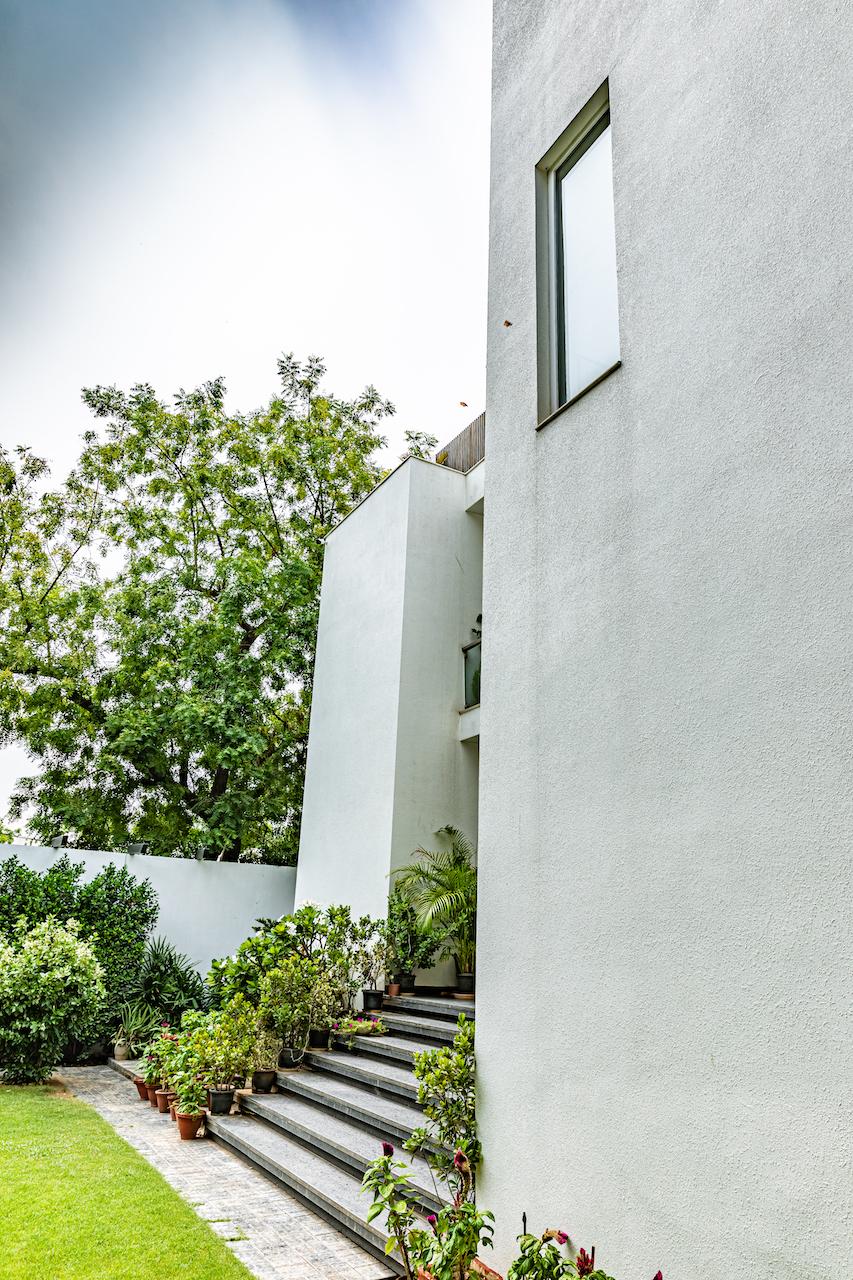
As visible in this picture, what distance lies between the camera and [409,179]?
10.6 meters

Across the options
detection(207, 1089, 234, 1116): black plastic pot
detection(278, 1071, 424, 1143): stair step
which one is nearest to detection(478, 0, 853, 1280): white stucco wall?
detection(278, 1071, 424, 1143): stair step

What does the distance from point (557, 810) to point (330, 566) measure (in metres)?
9.40

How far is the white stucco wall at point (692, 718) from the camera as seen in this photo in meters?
2.58

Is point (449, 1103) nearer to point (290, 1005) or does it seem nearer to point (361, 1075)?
point (361, 1075)

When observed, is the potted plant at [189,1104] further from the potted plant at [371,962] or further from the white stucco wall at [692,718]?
the white stucco wall at [692,718]

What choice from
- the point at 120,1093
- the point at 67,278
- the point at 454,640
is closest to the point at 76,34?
the point at 67,278

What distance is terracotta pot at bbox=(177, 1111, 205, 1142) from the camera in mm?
6543

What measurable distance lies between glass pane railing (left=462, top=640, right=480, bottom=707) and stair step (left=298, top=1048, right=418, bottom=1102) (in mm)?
4166

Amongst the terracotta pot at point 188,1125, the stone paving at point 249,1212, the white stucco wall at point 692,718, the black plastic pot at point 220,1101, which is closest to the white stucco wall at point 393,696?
the black plastic pot at point 220,1101

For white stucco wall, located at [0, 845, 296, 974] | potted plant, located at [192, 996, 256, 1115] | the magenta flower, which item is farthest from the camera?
white stucco wall, located at [0, 845, 296, 974]

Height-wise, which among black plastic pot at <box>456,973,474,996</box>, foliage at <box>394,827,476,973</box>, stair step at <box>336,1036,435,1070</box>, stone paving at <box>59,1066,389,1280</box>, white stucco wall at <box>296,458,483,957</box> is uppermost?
white stucco wall at <box>296,458,483,957</box>

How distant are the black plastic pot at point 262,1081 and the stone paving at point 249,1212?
2.22 feet

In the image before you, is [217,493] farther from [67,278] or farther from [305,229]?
[67,278]

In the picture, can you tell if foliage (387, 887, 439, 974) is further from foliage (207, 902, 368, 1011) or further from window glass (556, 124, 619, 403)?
window glass (556, 124, 619, 403)
